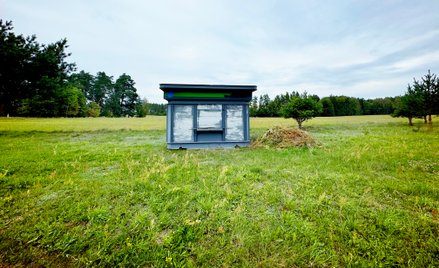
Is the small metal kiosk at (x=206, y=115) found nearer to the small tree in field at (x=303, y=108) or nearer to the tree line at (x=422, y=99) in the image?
the small tree in field at (x=303, y=108)

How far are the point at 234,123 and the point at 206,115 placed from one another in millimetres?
1593

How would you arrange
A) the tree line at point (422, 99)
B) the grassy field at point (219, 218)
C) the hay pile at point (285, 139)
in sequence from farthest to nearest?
1. the tree line at point (422, 99)
2. the hay pile at point (285, 139)
3. the grassy field at point (219, 218)

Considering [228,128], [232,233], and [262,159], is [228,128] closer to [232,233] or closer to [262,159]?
[262,159]

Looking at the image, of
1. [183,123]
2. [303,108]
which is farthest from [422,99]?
[183,123]

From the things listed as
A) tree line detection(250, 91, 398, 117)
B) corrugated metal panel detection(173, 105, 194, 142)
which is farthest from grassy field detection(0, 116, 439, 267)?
tree line detection(250, 91, 398, 117)

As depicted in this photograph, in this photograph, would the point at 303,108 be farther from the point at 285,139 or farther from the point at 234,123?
the point at 234,123

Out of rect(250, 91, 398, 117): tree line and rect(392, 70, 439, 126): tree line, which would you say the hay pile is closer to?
rect(392, 70, 439, 126): tree line

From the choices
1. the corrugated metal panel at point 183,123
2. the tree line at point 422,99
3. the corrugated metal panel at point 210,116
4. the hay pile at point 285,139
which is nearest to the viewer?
the hay pile at point 285,139

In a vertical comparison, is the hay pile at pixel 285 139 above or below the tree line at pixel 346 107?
below

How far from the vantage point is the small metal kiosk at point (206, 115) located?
10.4 meters

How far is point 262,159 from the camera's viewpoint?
7598 millimetres

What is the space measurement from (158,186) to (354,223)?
379 cm

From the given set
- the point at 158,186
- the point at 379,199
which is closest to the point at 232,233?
the point at 158,186

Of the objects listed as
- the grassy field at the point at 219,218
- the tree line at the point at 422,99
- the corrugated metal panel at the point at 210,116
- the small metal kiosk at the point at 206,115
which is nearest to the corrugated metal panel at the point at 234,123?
the small metal kiosk at the point at 206,115
